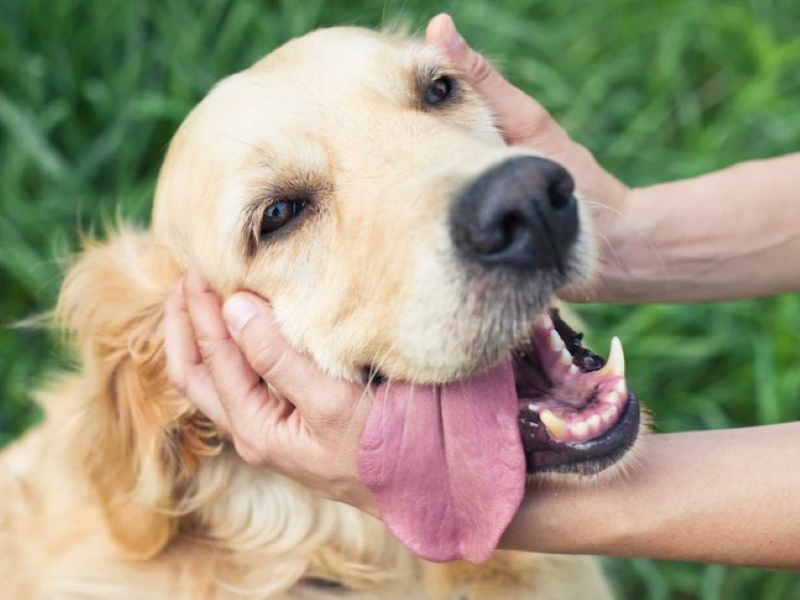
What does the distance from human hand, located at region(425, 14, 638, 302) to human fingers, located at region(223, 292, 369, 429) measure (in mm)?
837

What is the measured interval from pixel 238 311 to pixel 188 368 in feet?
0.77

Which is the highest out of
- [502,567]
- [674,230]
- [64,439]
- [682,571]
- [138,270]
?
[138,270]

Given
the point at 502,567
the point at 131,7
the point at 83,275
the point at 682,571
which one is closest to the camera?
the point at 502,567

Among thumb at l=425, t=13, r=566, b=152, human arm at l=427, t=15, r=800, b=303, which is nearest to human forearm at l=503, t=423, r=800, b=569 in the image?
human arm at l=427, t=15, r=800, b=303

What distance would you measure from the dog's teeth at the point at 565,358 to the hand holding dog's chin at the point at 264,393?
18.7 inches

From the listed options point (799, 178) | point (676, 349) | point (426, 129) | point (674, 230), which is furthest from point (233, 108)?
point (676, 349)

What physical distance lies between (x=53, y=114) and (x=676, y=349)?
10.0 feet

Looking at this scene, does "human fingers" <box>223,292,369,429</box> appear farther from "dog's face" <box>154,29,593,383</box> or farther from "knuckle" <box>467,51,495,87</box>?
"knuckle" <box>467,51,495,87</box>

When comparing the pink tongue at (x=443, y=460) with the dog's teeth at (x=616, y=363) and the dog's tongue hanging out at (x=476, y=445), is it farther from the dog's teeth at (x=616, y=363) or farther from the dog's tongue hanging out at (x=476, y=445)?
the dog's teeth at (x=616, y=363)

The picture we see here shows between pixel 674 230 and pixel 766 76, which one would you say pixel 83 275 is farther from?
pixel 766 76

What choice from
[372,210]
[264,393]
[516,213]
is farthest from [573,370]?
[264,393]

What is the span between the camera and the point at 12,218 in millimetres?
4418

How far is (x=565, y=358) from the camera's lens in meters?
2.30

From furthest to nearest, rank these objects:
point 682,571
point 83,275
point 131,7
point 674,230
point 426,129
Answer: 1. point 131,7
2. point 682,571
3. point 674,230
4. point 83,275
5. point 426,129
